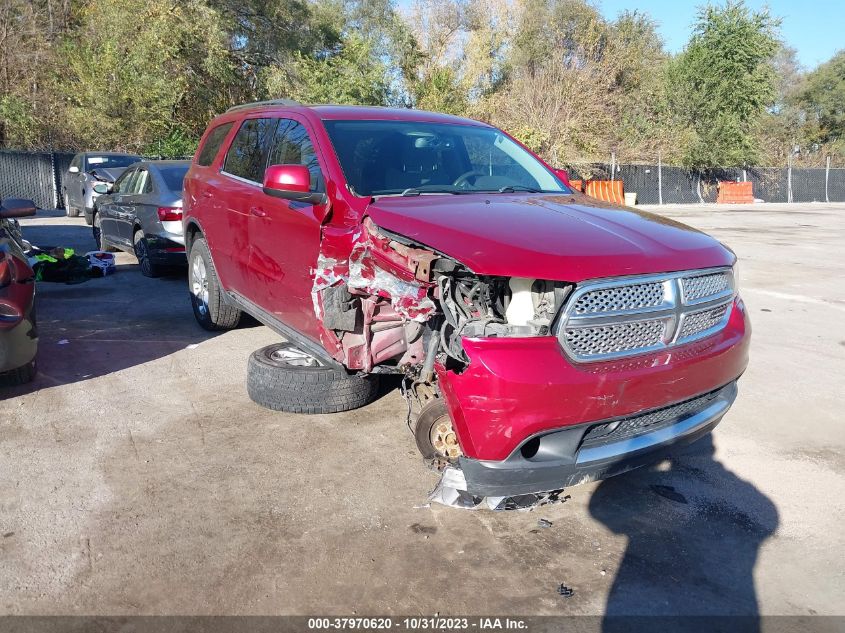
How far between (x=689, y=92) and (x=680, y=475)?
127ft

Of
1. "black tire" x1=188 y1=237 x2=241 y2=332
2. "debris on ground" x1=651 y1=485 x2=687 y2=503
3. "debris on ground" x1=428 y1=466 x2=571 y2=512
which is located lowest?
"debris on ground" x1=651 y1=485 x2=687 y2=503

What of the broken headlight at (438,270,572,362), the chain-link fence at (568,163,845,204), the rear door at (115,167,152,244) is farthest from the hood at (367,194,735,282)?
the chain-link fence at (568,163,845,204)

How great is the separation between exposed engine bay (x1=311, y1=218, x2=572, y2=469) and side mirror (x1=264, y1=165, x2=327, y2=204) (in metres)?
0.35

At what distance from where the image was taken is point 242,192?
5.20 m

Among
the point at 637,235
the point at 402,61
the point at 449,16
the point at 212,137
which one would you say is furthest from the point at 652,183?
the point at 637,235

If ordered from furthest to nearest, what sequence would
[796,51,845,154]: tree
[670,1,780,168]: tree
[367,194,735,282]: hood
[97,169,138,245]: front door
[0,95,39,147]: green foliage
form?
[796,51,845,154]: tree, [670,1,780,168]: tree, [0,95,39,147]: green foliage, [97,169,138,245]: front door, [367,194,735,282]: hood

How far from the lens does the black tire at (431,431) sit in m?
3.60

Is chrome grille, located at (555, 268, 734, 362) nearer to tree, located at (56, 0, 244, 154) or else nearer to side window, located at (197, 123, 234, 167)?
side window, located at (197, 123, 234, 167)

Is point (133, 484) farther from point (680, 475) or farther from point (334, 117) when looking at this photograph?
point (680, 475)

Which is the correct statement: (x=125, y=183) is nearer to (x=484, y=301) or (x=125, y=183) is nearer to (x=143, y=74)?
(x=484, y=301)

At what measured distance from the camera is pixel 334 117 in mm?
4559

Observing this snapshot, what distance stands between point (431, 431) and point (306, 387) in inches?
43.8

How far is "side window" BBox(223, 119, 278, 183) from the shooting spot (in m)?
5.13

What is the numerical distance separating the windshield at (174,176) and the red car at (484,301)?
423cm
